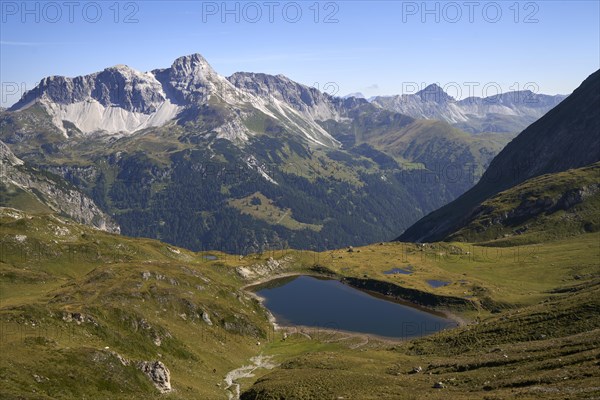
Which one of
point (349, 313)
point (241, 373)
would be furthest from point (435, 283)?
point (241, 373)

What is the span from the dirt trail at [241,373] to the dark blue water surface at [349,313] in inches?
1422

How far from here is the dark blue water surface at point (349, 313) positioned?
155000 mm

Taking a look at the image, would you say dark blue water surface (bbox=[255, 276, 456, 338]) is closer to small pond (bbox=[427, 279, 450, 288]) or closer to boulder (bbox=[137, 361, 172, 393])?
small pond (bbox=[427, 279, 450, 288])

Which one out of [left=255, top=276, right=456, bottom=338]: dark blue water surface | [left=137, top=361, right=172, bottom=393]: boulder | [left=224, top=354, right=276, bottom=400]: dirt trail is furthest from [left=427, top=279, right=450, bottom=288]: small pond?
[left=137, top=361, right=172, bottom=393]: boulder

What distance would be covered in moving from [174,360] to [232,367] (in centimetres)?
1558

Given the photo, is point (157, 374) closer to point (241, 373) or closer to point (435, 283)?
point (241, 373)

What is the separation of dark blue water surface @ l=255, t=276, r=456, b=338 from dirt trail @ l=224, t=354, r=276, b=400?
36122mm

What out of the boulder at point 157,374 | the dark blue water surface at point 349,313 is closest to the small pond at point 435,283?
the dark blue water surface at point 349,313

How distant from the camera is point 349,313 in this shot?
170m

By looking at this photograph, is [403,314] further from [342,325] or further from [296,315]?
[296,315]

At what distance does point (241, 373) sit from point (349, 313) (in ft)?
214

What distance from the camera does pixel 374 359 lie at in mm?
106000

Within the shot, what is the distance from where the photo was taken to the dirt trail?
97.6 m

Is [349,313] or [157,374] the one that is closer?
[157,374]
